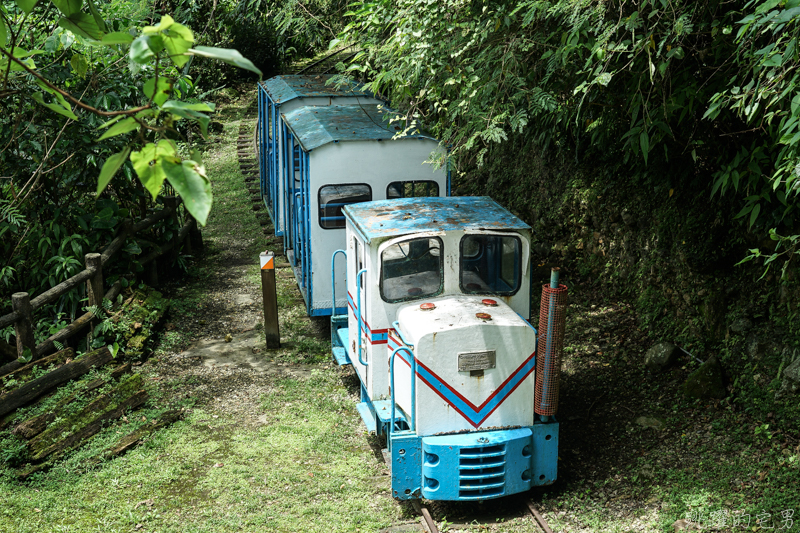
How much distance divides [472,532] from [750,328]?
3806 millimetres

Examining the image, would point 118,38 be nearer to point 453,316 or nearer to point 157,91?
point 157,91

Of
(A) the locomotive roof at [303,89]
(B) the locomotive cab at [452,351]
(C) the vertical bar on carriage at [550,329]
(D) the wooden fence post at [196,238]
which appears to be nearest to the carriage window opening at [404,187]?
(B) the locomotive cab at [452,351]

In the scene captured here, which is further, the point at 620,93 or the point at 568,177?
the point at 568,177

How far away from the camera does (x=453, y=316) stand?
5.84m

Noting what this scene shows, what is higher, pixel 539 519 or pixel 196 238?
pixel 196 238

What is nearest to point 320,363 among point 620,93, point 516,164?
point 620,93

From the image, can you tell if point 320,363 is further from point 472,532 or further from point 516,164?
point 516,164

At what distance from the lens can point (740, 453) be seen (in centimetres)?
627

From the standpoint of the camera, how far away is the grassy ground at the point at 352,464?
5730 mm

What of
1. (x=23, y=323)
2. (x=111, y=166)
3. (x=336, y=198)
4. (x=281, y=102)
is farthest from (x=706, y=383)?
(x=281, y=102)

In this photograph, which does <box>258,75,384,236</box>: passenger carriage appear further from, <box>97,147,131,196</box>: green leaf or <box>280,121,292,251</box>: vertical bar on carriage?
<box>97,147,131,196</box>: green leaf

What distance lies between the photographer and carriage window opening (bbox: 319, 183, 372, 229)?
884cm

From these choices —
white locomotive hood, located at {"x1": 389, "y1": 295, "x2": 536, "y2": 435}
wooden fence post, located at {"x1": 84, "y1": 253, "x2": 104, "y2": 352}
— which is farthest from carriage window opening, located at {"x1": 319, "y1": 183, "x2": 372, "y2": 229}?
white locomotive hood, located at {"x1": 389, "y1": 295, "x2": 536, "y2": 435}

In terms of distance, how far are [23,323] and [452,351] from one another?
15.9ft
